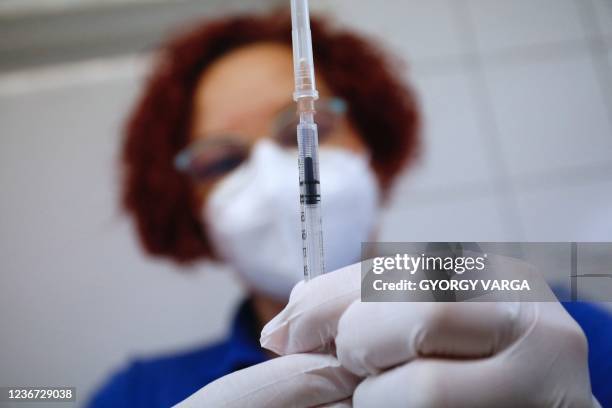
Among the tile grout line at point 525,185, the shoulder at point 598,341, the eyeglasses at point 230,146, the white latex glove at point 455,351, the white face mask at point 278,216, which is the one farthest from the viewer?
the tile grout line at point 525,185

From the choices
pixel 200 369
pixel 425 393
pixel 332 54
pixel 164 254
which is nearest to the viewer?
pixel 425 393

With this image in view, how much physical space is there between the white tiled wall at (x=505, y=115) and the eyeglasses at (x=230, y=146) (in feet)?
0.92

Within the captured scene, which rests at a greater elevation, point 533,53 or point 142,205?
point 533,53

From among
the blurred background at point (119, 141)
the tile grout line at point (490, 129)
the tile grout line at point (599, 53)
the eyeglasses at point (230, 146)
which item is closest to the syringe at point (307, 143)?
the eyeglasses at point (230, 146)

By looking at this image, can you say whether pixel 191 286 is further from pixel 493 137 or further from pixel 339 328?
pixel 493 137

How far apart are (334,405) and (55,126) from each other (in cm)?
132

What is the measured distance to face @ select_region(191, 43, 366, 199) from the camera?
4.27ft

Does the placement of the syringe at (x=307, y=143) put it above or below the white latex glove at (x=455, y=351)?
above

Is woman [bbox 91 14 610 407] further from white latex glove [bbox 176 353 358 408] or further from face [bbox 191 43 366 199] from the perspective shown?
white latex glove [bbox 176 353 358 408]

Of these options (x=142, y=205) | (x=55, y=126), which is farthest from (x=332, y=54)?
(x=55, y=126)

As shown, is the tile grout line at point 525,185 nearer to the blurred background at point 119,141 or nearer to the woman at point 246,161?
the blurred background at point 119,141

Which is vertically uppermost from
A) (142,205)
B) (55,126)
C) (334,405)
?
(55,126)

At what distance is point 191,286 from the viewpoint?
52.6 inches

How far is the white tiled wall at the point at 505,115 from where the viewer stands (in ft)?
4.44
